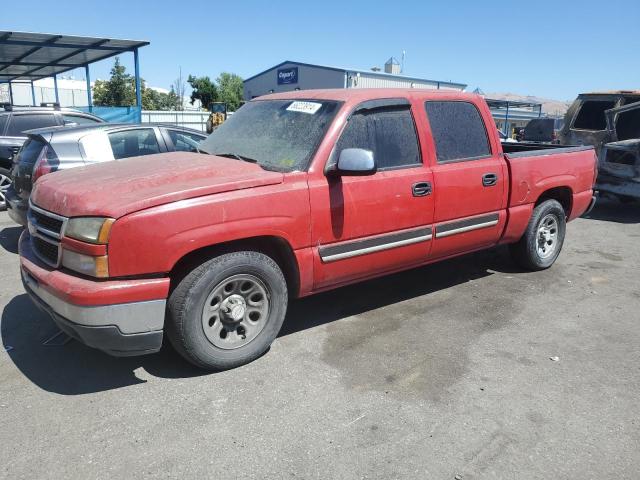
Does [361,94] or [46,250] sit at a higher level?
[361,94]

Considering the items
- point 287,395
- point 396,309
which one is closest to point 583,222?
point 396,309

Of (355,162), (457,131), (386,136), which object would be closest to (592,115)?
(457,131)

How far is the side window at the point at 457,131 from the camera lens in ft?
14.6

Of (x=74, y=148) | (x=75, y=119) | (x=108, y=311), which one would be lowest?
(x=108, y=311)

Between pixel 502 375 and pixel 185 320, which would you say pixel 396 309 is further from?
pixel 185 320

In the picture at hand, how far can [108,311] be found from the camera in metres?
2.92

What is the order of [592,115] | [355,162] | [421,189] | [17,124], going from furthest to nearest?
[592,115], [17,124], [421,189], [355,162]

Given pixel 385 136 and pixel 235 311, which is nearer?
pixel 235 311

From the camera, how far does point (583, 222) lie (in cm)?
895

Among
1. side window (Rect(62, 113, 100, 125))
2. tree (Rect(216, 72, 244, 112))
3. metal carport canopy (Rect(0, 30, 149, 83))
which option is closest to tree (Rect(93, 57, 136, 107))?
metal carport canopy (Rect(0, 30, 149, 83))

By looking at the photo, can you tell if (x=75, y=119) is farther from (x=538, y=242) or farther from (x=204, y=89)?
(x=204, y=89)

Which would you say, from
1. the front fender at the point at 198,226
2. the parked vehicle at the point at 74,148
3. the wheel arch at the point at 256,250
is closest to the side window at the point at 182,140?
the parked vehicle at the point at 74,148

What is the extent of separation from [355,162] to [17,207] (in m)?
4.51

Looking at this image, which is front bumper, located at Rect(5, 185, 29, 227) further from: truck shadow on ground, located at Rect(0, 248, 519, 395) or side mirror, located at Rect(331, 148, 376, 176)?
side mirror, located at Rect(331, 148, 376, 176)
